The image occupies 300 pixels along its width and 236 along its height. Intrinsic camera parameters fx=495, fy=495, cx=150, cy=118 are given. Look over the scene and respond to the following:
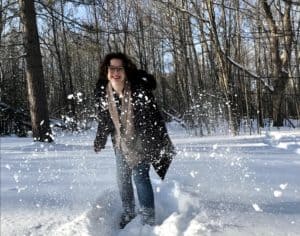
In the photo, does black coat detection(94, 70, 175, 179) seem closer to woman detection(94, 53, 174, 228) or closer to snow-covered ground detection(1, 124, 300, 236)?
woman detection(94, 53, 174, 228)

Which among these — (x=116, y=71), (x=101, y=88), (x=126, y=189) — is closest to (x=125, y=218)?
(x=126, y=189)

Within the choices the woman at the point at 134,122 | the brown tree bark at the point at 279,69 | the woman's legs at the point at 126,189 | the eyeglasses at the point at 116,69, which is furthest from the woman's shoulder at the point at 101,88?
the brown tree bark at the point at 279,69

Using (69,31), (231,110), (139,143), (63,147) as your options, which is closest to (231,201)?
(139,143)

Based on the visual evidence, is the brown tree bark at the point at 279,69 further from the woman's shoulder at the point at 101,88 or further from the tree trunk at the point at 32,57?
the woman's shoulder at the point at 101,88

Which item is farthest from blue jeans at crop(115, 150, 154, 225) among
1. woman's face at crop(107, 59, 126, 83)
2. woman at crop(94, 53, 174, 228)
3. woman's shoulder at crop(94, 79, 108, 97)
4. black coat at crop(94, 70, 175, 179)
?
woman's face at crop(107, 59, 126, 83)

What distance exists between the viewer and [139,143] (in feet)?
12.8

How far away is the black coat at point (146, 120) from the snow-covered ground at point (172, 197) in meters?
0.50

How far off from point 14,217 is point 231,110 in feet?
30.1

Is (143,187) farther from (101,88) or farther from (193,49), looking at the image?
(193,49)

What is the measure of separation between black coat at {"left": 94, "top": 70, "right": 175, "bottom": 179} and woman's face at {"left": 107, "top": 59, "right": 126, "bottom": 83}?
A: 0.09 meters

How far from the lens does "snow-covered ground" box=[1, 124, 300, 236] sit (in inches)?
143

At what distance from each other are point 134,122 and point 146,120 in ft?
0.31

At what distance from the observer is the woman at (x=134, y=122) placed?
385cm

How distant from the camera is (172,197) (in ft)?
15.6
